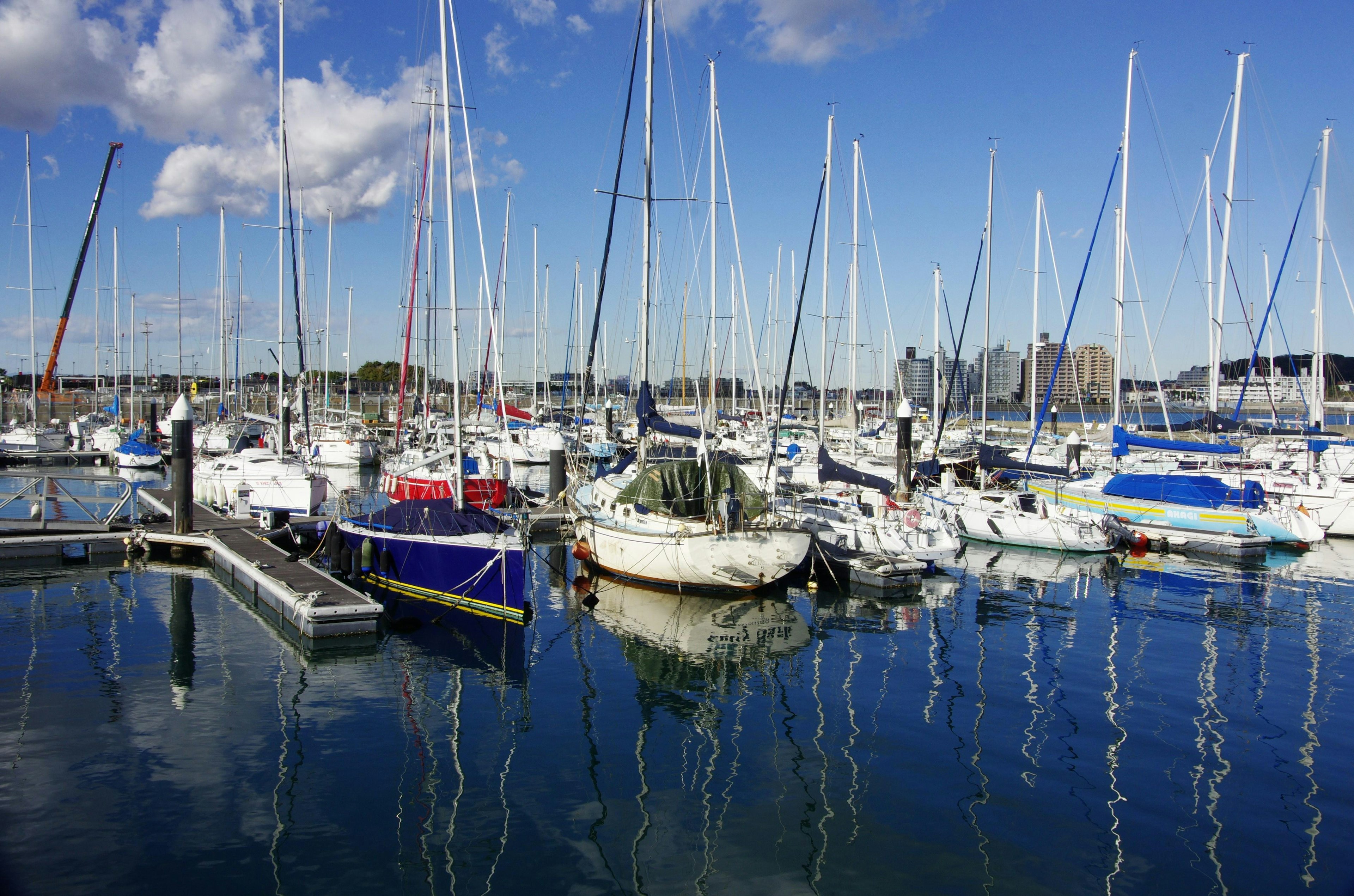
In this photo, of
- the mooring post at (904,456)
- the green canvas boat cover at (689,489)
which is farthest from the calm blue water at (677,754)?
the mooring post at (904,456)

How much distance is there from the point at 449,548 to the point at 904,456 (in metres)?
16.6

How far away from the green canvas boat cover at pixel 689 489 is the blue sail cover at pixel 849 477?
8.13m

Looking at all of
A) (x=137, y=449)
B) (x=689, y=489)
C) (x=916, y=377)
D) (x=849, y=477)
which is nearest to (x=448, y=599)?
(x=689, y=489)

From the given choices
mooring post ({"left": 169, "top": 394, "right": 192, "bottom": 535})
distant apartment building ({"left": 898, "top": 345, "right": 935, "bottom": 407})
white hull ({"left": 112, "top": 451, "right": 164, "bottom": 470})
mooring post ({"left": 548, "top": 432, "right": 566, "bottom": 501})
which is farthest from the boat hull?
distant apartment building ({"left": 898, "top": 345, "right": 935, "bottom": 407})

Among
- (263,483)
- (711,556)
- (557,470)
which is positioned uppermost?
(557,470)

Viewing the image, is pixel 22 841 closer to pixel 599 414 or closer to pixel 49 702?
pixel 49 702

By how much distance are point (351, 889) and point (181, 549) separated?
18373mm

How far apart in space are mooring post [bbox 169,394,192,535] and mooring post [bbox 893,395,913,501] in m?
21.1

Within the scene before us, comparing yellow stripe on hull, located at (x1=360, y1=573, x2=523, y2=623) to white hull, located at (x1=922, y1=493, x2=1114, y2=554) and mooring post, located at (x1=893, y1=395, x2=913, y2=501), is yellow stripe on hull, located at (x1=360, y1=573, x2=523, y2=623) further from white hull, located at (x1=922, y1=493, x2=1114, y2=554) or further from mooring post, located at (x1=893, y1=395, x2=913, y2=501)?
mooring post, located at (x1=893, y1=395, x2=913, y2=501)

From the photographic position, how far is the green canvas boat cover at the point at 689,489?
19844 mm

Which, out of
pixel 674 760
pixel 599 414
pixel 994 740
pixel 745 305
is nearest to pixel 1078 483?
pixel 745 305

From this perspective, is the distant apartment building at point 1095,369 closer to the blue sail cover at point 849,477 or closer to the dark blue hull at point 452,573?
the blue sail cover at point 849,477

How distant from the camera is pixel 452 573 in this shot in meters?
17.3

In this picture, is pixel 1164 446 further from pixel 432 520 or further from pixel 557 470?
pixel 432 520
